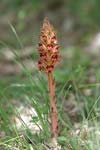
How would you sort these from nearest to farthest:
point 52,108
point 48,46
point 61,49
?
point 48,46, point 52,108, point 61,49

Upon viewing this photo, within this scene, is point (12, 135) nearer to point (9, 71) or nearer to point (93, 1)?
point (9, 71)

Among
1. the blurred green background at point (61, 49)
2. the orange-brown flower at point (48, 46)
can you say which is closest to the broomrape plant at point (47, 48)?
the orange-brown flower at point (48, 46)

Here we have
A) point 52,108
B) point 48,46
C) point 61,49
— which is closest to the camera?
point 48,46

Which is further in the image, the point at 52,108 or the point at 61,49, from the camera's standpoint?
the point at 61,49

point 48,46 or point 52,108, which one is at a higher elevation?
point 48,46

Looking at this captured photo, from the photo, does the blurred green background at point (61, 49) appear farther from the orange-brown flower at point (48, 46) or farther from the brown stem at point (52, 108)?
the orange-brown flower at point (48, 46)

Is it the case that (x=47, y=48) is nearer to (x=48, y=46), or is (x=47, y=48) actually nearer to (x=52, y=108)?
(x=48, y=46)

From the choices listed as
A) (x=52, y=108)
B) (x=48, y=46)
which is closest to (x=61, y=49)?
(x=52, y=108)

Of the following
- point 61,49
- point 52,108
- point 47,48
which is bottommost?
point 52,108

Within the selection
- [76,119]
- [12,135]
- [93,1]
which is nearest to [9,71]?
[93,1]
